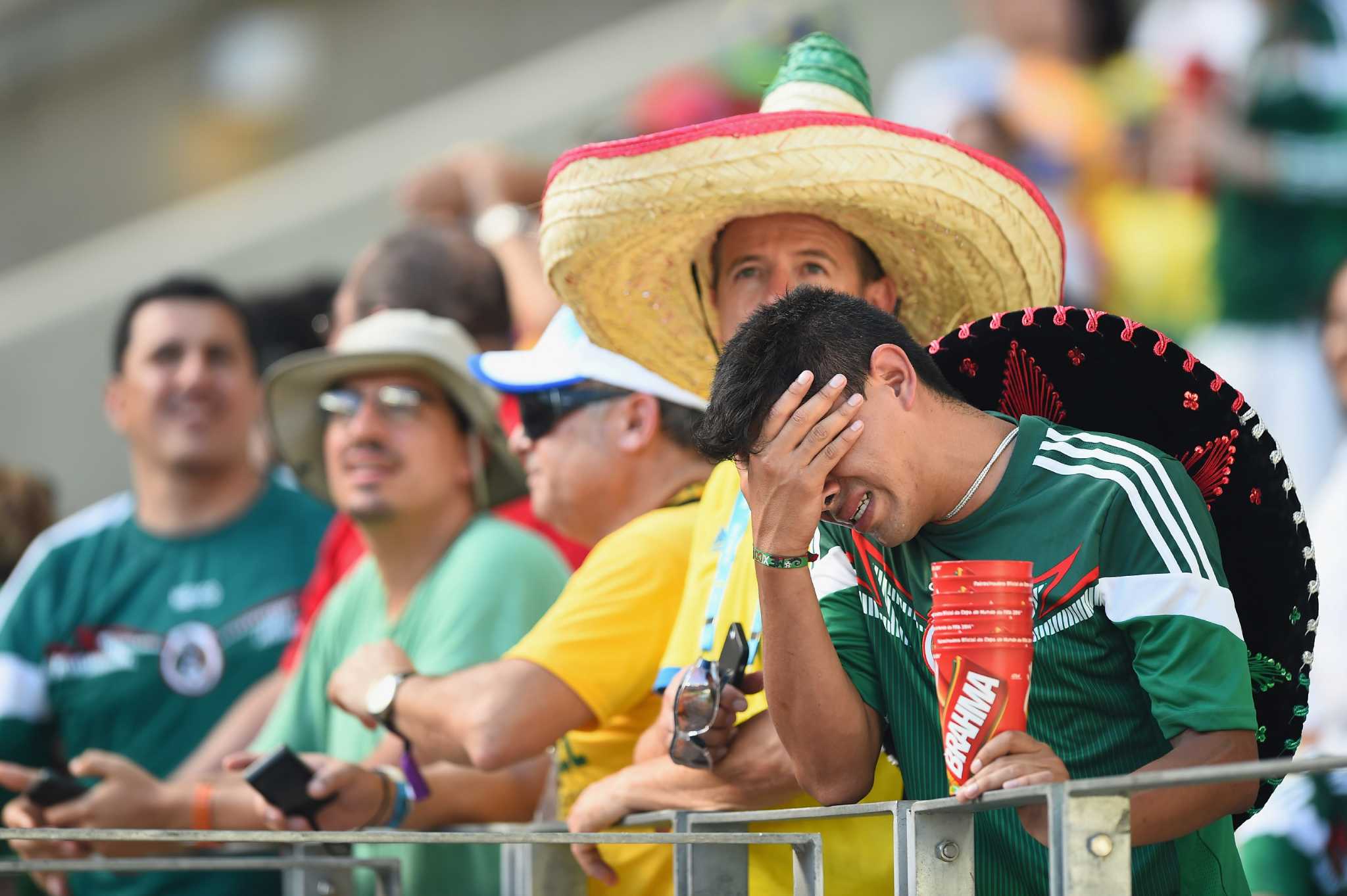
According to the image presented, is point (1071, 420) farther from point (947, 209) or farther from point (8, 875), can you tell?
point (8, 875)

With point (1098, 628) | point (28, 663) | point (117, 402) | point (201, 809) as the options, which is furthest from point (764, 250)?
point (117, 402)

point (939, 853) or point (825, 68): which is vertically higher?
point (825, 68)

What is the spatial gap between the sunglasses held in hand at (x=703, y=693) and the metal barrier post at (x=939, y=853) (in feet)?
1.63

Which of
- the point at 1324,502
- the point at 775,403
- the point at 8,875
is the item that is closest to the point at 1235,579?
the point at 775,403

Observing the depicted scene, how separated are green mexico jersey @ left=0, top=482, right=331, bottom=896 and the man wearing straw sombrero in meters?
2.12

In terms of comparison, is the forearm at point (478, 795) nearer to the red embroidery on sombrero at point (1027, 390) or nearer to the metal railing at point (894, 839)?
the metal railing at point (894, 839)

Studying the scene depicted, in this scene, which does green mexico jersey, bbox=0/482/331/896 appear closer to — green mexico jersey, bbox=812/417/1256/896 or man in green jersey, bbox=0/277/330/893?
man in green jersey, bbox=0/277/330/893

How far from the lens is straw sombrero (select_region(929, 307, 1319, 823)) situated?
2396 millimetres

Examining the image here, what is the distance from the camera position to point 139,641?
16.9 feet

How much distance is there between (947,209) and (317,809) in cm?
168

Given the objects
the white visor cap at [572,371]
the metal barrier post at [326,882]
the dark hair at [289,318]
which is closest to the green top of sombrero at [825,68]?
the white visor cap at [572,371]

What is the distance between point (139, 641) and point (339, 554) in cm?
65

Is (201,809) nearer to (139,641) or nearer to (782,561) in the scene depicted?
(139,641)

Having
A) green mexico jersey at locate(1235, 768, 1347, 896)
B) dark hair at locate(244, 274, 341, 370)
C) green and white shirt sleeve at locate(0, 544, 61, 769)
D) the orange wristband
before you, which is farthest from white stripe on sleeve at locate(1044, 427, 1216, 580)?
dark hair at locate(244, 274, 341, 370)
